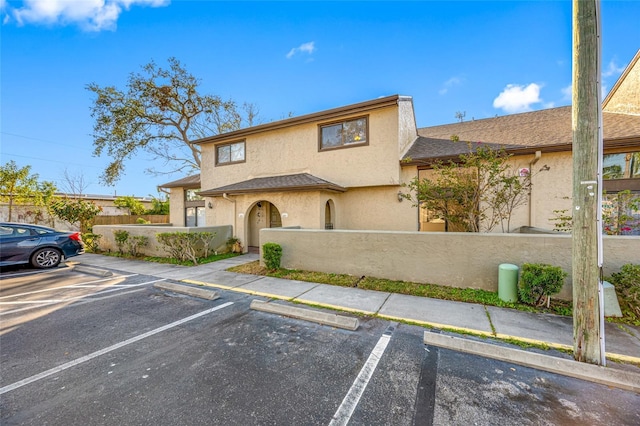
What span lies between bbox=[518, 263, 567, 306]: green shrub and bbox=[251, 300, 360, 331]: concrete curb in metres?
3.58

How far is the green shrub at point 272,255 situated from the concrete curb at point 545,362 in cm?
508

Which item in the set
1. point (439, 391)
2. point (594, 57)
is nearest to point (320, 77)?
point (594, 57)

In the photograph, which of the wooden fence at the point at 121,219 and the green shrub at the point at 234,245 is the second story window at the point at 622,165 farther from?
the wooden fence at the point at 121,219

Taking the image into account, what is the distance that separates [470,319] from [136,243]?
41.1ft

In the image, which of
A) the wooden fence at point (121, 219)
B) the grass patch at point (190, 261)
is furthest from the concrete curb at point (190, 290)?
the wooden fence at point (121, 219)

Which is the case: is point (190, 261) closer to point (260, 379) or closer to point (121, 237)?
point (121, 237)

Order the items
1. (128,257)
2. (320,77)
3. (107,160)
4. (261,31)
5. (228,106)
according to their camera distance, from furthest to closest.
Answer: (228,106) → (107,160) → (320,77) → (261,31) → (128,257)

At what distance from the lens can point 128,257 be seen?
10.7 metres

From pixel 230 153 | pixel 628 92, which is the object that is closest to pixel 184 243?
pixel 230 153

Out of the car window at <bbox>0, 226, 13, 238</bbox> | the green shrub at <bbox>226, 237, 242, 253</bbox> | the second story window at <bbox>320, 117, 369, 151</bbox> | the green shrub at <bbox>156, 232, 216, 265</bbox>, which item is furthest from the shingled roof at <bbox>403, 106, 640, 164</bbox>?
the car window at <bbox>0, 226, 13, 238</bbox>

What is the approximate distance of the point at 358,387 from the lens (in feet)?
8.63

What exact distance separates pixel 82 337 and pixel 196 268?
4542 mm

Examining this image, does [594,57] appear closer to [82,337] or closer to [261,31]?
[82,337]

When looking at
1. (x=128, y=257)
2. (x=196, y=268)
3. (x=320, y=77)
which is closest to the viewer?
(x=196, y=268)
